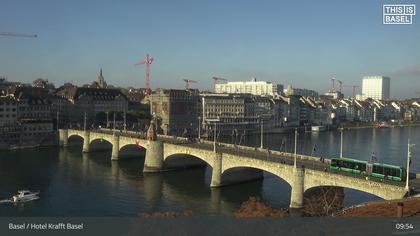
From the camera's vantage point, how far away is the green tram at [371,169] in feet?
123

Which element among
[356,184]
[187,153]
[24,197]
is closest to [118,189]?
[24,197]

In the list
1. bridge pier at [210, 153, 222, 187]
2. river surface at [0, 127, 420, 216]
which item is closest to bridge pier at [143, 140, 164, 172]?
river surface at [0, 127, 420, 216]

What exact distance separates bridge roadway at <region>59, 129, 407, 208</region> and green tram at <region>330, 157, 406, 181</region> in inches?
39.9

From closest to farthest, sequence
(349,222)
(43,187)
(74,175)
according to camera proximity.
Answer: (349,222) → (43,187) → (74,175)

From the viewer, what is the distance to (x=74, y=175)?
61.8 m

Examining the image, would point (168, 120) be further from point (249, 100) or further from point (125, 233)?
point (125, 233)

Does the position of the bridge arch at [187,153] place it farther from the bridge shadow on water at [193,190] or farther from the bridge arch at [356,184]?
the bridge arch at [356,184]

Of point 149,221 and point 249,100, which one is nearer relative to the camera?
point 149,221

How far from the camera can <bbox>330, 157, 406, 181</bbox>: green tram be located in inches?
1475

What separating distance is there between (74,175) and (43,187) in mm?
Result: 8393

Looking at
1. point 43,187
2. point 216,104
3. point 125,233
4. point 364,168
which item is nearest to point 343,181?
point 364,168

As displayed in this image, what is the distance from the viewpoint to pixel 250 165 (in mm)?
49656
